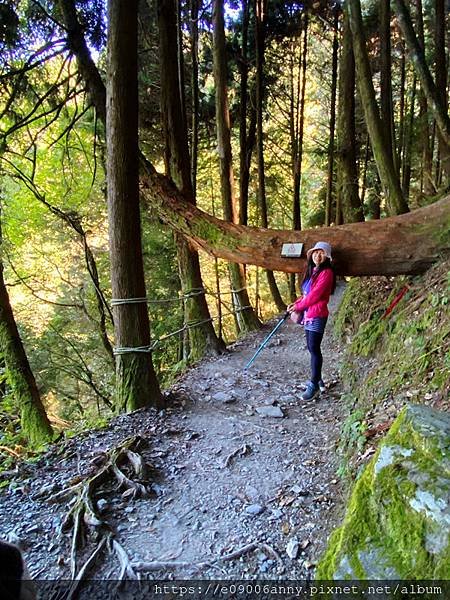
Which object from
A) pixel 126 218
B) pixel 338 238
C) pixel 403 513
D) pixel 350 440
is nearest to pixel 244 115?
pixel 338 238

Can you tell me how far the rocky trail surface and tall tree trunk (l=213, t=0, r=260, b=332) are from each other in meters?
3.63

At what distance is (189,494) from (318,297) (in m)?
2.64

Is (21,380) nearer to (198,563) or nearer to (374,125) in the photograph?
(198,563)

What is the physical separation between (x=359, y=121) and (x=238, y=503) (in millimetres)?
12055

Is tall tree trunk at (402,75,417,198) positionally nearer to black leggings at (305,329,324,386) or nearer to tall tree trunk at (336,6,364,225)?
tall tree trunk at (336,6,364,225)

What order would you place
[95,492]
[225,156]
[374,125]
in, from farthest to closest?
[225,156] < [374,125] < [95,492]

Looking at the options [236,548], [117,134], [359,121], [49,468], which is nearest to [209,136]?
[359,121]

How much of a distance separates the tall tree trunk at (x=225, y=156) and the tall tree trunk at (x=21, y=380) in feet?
13.3

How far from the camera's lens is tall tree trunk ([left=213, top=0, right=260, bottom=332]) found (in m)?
7.23

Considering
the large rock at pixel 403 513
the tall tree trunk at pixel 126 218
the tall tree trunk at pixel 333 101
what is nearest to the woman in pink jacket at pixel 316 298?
the tall tree trunk at pixel 126 218

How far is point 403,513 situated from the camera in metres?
1.90

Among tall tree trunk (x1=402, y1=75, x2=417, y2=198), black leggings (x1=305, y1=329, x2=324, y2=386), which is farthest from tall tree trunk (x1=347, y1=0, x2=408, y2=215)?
tall tree trunk (x1=402, y1=75, x2=417, y2=198)

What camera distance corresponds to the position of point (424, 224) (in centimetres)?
453

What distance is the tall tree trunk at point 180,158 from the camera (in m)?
6.14
